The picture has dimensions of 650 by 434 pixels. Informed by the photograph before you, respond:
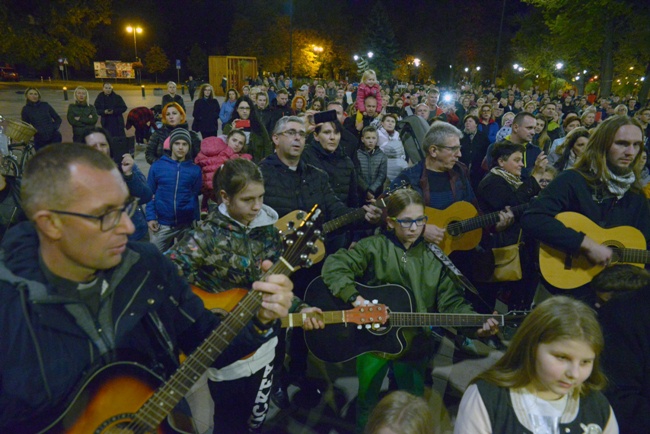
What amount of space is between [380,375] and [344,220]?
1651mm

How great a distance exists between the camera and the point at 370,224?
187 inches

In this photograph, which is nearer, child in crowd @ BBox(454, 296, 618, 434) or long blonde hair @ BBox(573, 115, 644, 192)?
child in crowd @ BBox(454, 296, 618, 434)

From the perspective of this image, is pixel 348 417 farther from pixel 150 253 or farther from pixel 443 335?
pixel 150 253

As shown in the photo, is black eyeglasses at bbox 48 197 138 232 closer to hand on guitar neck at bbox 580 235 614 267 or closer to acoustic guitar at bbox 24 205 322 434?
acoustic guitar at bbox 24 205 322 434

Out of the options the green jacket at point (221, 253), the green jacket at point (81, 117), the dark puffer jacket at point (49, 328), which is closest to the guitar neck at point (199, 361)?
the dark puffer jacket at point (49, 328)

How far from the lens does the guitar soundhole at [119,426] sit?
6.14ft

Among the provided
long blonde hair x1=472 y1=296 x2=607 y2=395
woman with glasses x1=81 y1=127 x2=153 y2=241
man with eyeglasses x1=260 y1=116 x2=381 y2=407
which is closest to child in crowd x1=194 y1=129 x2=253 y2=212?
woman with glasses x1=81 y1=127 x2=153 y2=241

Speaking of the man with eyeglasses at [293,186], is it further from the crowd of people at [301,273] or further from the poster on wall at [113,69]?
the poster on wall at [113,69]

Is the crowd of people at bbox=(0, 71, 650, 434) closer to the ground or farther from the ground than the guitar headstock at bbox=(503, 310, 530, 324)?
farther from the ground

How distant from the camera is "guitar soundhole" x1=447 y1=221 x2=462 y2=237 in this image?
15.0ft

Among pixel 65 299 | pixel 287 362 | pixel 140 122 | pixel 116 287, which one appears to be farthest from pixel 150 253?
pixel 140 122

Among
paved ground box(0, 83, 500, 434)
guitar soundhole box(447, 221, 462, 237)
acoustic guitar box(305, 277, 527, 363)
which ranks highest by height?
guitar soundhole box(447, 221, 462, 237)

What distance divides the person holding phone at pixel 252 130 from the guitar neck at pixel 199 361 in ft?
20.1

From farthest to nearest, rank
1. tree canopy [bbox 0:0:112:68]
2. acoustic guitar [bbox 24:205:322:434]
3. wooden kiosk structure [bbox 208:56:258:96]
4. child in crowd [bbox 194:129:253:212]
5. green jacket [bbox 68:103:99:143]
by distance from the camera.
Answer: tree canopy [bbox 0:0:112:68]
wooden kiosk structure [bbox 208:56:258:96]
green jacket [bbox 68:103:99:143]
child in crowd [bbox 194:129:253:212]
acoustic guitar [bbox 24:205:322:434]
